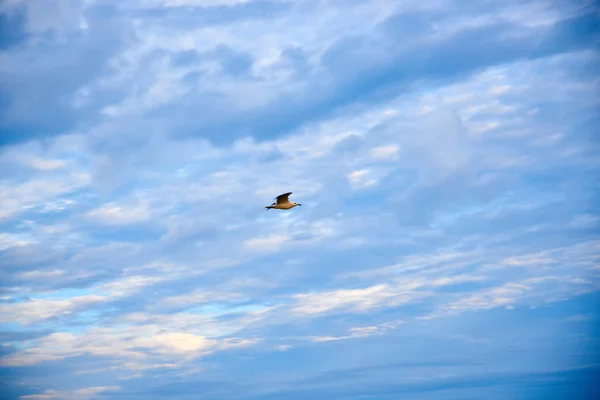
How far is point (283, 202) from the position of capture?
76.6m
